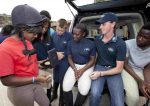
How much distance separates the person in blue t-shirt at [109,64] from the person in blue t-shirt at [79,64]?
15 cm

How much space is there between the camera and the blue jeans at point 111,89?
3314mm

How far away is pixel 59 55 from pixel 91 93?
1028 mm

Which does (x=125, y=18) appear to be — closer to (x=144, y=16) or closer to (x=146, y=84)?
(x=144, y=16)

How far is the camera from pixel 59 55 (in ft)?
13.7

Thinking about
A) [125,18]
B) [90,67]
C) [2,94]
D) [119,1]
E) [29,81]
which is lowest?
[2,94]

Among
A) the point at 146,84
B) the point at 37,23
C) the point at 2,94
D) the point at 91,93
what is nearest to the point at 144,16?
the point at 146,84

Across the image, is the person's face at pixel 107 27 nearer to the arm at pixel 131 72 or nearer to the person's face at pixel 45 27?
the arm at pixel 131 72

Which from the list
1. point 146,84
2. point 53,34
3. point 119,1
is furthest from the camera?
point 53,34

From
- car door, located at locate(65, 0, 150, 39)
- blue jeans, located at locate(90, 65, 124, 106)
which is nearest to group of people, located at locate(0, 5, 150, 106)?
blue jeans, located at locate(90, 65, 124, 106)

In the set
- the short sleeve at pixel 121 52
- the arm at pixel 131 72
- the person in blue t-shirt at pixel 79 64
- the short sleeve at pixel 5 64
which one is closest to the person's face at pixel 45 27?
the person in blue t-shirt at pixel 79 64

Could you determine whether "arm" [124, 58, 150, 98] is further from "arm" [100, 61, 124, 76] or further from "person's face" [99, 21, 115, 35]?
"person's face" [99, 21, 115, 35]

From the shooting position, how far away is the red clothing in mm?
2188

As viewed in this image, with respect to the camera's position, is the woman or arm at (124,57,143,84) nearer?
the woman

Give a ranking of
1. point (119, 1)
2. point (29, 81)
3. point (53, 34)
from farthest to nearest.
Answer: point (53, 34) → point (119, 1) → point (29, 81)
